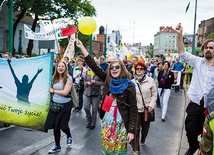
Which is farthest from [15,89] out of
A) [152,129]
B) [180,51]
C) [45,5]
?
[45,5]

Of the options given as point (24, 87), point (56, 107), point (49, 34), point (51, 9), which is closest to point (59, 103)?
point (56, 107)

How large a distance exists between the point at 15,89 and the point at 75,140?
1640 millimetres

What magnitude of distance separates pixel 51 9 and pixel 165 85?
25.5 m

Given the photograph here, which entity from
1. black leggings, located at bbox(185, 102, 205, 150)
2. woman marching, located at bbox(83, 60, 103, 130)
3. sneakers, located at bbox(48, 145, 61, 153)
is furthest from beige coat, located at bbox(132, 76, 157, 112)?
woman marching, located at bbox(83, 60, 103, 130)

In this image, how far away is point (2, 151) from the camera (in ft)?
16.9

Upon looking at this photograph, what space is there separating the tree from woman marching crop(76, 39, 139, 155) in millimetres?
27556

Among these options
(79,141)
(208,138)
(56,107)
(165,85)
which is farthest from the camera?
(165,85)

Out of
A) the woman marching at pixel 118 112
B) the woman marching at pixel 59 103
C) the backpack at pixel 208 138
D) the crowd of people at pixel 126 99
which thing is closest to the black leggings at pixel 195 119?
the crowd of people at pixel 126 99

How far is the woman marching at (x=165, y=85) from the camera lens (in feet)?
28.2

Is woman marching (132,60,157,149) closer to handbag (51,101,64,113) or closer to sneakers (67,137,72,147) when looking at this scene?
sneakers (67,137,72,147)

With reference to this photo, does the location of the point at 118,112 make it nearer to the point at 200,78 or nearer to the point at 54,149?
the point at 200,78

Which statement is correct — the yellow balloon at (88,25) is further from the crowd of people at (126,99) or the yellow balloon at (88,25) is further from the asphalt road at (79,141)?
the asphalt road at (79,141)

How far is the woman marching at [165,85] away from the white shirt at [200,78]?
435cm

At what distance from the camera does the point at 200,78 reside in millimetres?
4078
